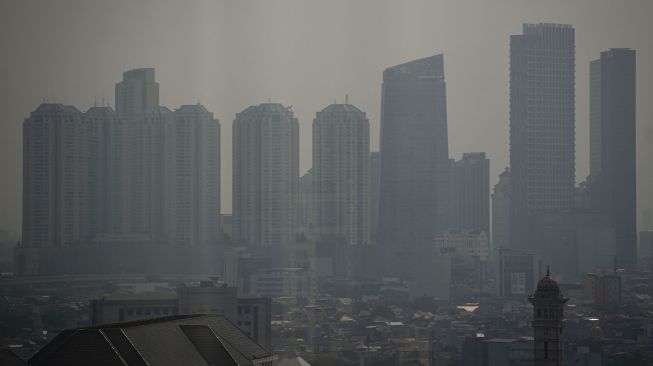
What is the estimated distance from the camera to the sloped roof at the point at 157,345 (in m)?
44.0

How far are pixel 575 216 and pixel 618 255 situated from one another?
998 cm

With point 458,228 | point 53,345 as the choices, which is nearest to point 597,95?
point 458,228

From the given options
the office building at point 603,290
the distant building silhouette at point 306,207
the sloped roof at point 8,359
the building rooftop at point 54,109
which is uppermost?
the building rooftop at point 54,109

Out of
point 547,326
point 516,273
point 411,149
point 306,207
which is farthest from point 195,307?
point 411,149

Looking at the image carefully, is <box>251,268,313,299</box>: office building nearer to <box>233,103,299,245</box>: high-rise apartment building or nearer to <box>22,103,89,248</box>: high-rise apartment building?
<box>233,103,299,245</box>: high-rise apartment building

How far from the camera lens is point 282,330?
110062 mm

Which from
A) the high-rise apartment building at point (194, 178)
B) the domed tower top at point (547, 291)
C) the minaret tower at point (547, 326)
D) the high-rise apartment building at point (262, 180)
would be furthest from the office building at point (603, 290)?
the minaret tower at point (547, 326)

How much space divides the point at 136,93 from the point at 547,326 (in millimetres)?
119664

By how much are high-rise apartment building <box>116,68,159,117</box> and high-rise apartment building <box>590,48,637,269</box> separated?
5063cm

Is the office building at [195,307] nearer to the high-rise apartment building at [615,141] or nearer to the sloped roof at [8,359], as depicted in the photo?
the sloped roof at [8,359]

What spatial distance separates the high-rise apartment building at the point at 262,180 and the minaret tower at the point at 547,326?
116823 mm

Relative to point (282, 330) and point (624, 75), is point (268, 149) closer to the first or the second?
point (624, 75)

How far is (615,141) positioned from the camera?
19138 centimetres

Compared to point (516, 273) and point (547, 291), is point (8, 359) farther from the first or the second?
point (516, 273)
